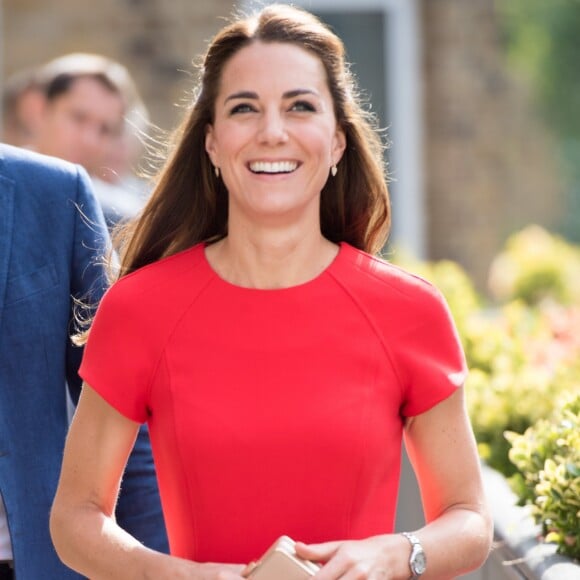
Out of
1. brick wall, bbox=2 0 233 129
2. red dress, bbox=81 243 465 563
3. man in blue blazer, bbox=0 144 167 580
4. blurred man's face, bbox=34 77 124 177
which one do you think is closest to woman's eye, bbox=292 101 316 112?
red dress, bbox=81 243 465 563

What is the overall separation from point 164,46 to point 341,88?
7.71m

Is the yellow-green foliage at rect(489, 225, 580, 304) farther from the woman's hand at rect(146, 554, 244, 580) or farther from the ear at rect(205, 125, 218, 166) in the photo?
the woman's hand at rect(146, 554, 244, 580)

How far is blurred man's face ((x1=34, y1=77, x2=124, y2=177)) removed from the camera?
6.41m

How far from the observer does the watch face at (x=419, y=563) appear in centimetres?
248

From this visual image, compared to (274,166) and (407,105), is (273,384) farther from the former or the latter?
(407,105)

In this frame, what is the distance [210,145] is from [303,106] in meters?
0.24

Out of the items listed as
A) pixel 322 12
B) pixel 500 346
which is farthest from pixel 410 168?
pixel 500 346

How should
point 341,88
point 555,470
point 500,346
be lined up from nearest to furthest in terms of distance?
1. point 341,88
2. point 555,470
3. point 500,346

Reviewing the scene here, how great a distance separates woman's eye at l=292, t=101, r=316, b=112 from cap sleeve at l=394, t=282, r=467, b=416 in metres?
0.39

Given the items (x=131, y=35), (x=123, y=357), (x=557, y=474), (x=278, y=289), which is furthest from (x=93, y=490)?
(x=131, y=35)

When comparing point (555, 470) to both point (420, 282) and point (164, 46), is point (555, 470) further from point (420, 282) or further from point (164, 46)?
point (164, 46)

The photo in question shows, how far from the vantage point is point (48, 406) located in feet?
9.61

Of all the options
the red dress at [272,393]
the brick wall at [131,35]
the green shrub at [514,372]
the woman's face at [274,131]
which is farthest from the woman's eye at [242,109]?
the brick wall at [131,35]

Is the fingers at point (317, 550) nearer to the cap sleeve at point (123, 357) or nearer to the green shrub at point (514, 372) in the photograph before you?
the cap sleeve at point (123, 357)
